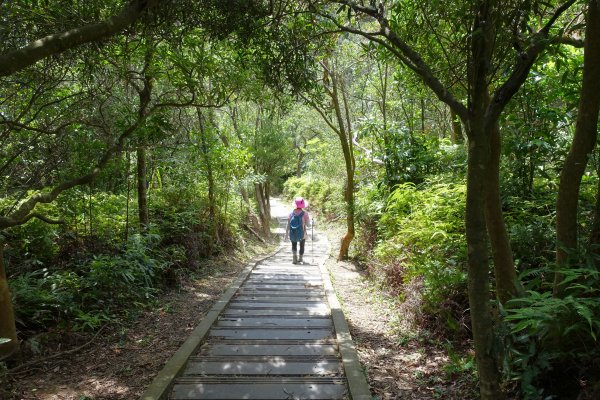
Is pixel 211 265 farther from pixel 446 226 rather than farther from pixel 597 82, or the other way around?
pixel 597 82

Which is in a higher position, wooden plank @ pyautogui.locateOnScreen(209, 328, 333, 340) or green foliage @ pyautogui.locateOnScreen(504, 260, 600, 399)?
green foliage @ pyautogui.locateOnScreen(504, 260, 600, 399)

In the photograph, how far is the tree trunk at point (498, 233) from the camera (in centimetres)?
354

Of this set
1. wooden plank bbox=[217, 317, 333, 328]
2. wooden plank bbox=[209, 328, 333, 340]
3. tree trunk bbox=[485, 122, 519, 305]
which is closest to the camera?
tree trunk bbox=[485, 122, 519, 305]

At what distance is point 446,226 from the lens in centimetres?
587

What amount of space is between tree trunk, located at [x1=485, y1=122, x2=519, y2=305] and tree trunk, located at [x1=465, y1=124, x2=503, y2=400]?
65 centimetres

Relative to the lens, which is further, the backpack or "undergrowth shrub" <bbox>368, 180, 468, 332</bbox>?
the backpack

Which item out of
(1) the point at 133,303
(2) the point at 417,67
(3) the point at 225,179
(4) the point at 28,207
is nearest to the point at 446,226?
(2) the point at 417,67

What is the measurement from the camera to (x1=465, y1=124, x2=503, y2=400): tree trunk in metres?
2.92

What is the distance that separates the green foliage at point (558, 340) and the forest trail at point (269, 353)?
1.36m

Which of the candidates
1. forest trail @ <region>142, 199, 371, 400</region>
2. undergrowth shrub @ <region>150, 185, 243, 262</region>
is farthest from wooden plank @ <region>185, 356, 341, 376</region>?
undergrowth shrub @ <region>150, 185, 243, 262</region>

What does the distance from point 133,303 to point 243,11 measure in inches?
177

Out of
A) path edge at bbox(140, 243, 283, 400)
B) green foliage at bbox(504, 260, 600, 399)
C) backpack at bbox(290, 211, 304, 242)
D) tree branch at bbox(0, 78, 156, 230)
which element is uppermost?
tree branch at bbox(0, 78, 156, 230)

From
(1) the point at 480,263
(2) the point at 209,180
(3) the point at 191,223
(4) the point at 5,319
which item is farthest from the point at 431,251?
(2) the point at 209,180

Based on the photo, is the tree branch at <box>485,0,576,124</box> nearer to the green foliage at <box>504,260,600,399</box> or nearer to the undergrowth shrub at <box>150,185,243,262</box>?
the green foliage at <box>504,260,600,399</box>
